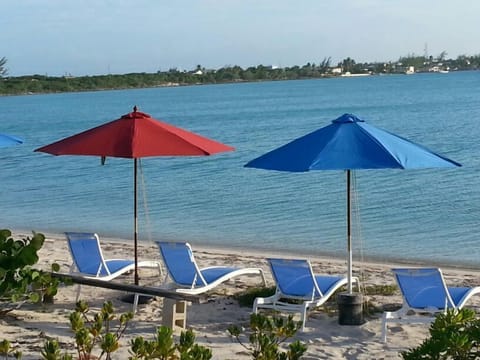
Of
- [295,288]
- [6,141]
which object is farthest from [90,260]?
[295,288]

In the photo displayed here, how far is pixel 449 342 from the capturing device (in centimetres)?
321

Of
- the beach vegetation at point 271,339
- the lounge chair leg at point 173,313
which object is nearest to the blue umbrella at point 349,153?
the lounge chair leg at point 173,313

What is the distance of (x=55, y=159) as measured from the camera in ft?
102

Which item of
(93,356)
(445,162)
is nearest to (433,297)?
(445,162)

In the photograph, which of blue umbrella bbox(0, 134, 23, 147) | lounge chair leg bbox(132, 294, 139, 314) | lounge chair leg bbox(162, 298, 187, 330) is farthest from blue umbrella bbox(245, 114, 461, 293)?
blue umbrella bbox(0, 134, 23, 147)

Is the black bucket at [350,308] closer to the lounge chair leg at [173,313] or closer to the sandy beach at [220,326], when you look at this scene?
the sandy beach at [220,326]

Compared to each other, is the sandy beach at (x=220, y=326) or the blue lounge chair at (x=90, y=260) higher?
the blue lounge chair at (x=90, y=260)

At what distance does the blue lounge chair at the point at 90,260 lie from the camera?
26.7ft

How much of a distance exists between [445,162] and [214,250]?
603 cm

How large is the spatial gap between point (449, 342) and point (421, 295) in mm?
3685

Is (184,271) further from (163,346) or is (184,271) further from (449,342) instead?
(449,342)

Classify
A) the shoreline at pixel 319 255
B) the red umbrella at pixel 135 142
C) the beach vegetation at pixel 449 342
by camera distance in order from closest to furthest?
the beach vegetation at pixel 449 342 → the red umbrella at pixel 135 142 → the shoreline at pixel 319 255

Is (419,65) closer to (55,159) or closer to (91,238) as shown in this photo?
(55,159)

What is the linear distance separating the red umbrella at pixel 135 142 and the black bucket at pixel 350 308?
165cm
